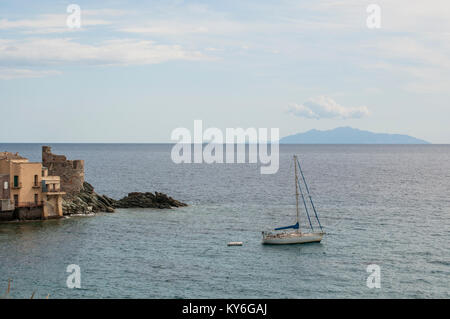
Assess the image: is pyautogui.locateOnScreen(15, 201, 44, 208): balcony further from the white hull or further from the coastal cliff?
the white hull

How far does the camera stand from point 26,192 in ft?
208

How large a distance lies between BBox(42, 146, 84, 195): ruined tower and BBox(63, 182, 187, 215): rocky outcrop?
113 cm

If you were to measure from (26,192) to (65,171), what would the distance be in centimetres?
883

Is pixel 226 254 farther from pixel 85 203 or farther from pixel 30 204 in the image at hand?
pixel 85 203

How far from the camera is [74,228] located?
60.3 m

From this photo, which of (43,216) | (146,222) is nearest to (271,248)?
(146,222)

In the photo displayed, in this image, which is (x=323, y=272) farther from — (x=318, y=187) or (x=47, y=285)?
(x=318, y=187)

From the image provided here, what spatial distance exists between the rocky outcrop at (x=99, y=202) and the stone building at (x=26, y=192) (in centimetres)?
376

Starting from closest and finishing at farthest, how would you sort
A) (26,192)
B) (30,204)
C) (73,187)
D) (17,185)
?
(17,185), (26,192), (30,204), (73,187)

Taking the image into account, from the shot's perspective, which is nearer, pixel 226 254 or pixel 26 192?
pixel 226 254

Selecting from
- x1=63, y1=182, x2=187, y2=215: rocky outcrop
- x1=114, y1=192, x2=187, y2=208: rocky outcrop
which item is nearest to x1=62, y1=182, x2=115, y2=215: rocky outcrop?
x1=63, y1=182, x2=187, y2=215: rocky outcrop

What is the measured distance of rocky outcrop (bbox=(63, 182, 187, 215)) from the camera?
6975 cm

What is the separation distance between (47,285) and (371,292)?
24835 mm

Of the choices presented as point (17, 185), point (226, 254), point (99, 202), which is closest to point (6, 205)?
point (17, 185)
